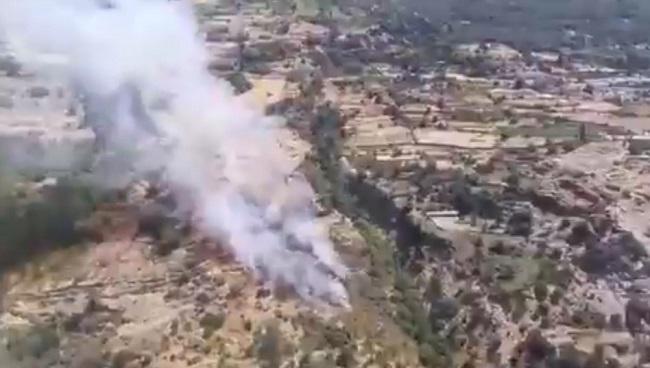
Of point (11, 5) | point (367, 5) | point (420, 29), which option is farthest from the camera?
point (367, 5)

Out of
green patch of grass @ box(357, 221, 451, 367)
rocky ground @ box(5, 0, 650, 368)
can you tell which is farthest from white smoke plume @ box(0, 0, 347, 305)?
green patch of grass @ box(357, 221, 451, 367)

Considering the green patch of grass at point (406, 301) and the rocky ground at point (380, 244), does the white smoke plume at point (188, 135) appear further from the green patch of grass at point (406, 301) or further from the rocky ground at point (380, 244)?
the green patch of grass at point (406, 301)

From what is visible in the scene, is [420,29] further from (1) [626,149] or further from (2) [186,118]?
(2) [186,118]

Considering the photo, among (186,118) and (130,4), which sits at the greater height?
(130,4)

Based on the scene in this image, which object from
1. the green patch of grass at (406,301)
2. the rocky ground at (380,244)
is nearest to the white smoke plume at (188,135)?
the rocky ground at (380,244)

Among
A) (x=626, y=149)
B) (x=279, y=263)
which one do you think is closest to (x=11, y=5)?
(x=279, y=263)
